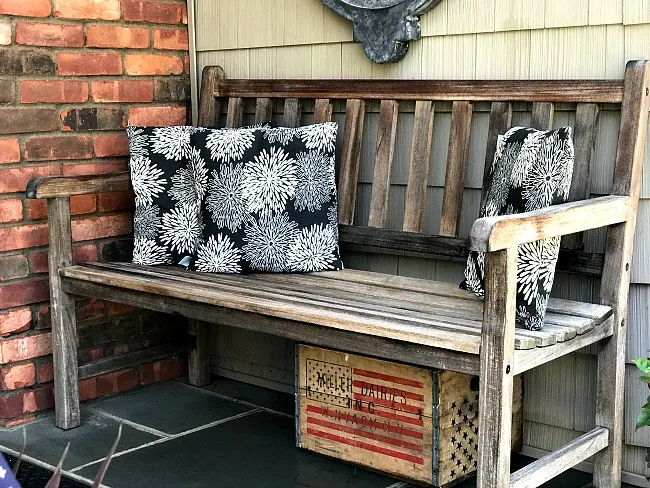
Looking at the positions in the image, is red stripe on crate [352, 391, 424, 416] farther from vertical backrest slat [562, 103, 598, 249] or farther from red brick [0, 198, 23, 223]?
red brick [0, 198, 23, 223]

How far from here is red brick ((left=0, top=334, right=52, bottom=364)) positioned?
2959mm

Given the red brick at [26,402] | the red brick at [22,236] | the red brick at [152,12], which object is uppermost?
the red brick at [152,12]

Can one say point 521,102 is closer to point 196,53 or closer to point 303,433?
point 303,433

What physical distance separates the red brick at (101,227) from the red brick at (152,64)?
53 centimetres

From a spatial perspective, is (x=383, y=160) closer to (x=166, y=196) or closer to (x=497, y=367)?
(x=166, y=196)

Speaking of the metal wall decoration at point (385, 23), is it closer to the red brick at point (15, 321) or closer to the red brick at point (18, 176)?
the red brick at point (18, 176)

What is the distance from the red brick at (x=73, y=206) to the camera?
2.99m

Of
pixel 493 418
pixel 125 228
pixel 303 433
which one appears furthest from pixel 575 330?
pixel 125 228

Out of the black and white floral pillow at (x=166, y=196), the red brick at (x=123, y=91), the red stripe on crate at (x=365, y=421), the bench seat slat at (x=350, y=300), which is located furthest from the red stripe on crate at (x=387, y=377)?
the red brick at (x=123, y=91)

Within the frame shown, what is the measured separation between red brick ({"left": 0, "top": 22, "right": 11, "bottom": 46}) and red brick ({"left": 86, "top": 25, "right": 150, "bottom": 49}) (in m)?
0.30

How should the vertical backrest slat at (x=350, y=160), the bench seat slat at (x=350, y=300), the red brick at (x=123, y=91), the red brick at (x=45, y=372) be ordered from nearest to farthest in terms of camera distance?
the bench seat slat at (x=350, y=300)
the vertical backrest slat at (x=350, y=160)
the red brick at (x=45, y=372)
the red brick at (x=123, y=91)

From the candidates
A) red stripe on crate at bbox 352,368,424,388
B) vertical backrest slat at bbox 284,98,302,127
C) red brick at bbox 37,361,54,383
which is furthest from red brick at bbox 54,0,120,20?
red stripe on crate at bbox 352,368,424,388

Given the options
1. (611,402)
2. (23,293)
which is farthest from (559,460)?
(23,293)

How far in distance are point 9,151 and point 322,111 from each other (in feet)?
3.38
